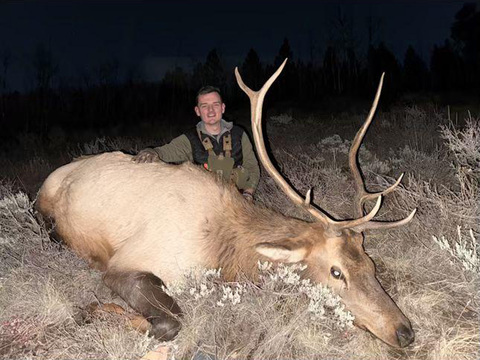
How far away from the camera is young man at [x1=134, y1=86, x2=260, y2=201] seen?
488 centimetres

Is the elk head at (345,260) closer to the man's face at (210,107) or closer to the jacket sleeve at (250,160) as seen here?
the man's face at (210,107)

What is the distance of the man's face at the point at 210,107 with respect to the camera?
4824 millimetres

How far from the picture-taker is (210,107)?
4.82 metres

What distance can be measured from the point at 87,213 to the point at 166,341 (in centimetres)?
161

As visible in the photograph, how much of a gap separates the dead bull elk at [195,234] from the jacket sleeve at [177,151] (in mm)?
683

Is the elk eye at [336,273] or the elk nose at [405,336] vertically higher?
the elk eye at [336,273]

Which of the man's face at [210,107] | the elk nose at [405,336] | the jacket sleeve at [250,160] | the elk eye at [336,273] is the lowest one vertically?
the elk nose at [405,336]

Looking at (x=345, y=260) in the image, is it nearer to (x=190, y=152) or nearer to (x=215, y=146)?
(x=215, y=146)

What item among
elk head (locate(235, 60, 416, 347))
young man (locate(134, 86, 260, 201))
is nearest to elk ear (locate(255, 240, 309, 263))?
elk head (locate(235, 60, 416, 347))

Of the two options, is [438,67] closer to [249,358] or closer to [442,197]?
[442,197]

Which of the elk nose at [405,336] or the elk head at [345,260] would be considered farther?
the elk head at [345,260]

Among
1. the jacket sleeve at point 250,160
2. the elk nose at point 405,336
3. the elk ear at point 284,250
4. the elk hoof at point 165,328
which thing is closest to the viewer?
the elk nose at point 405,336

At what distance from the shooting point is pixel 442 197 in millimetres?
4262

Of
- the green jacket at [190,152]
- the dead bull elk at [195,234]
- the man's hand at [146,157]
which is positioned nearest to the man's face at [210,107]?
the green jacket at [190,152]
